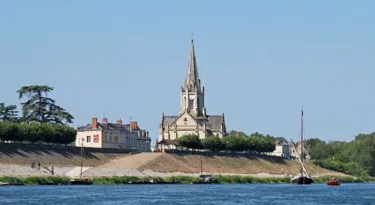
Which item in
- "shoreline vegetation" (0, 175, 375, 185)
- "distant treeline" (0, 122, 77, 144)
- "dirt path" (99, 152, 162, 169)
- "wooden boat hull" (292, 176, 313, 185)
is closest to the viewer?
"shoreline vegetation" (0, 175, 375, 185)

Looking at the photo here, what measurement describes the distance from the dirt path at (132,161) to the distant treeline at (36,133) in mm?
8271

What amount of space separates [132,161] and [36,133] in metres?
17.5

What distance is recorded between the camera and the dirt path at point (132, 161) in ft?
584

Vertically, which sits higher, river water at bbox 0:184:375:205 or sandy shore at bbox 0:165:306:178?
sandy shore at bbox 0:165:306:178

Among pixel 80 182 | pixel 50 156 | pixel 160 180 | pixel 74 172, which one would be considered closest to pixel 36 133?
pixel 50 156

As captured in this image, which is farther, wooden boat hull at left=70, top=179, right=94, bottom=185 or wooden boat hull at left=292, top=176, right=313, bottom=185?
wooden boat hull at left=292, top=176, right=313, bottom=185

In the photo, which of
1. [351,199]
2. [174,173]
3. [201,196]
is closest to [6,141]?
[174,173]

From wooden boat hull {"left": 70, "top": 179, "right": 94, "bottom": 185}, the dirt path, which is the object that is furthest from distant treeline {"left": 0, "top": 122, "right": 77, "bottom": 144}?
wooden boat hull {"left": 70, "top": 179, "right": 94, "bottom": 185}

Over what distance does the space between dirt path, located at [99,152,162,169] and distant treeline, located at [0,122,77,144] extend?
8.27 m

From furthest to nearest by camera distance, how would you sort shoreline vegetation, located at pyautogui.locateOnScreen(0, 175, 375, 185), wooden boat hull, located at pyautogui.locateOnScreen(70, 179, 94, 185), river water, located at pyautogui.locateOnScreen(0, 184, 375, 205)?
wooden boat hull, located at pyautogui.locateOnScreen(70, 179, 94, 185), shoreline vegetation, located at pyautogui.locateOnScreen(0, 175, 375, 185), river water, located at pyautogui.locateOnScreen(0, 184, 375, 205)

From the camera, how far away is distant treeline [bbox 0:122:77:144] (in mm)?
170125

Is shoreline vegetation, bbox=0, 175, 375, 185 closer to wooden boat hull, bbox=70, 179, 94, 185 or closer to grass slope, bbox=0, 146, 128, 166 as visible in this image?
wooden boat hull, bbox=70, 179, 94, 185

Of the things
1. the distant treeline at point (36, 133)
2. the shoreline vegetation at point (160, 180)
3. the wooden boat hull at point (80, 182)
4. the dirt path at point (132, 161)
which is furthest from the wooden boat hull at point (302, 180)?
the distant treeline at point (36, 133)

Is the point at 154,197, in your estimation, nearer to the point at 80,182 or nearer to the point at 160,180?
the point at 80,182
